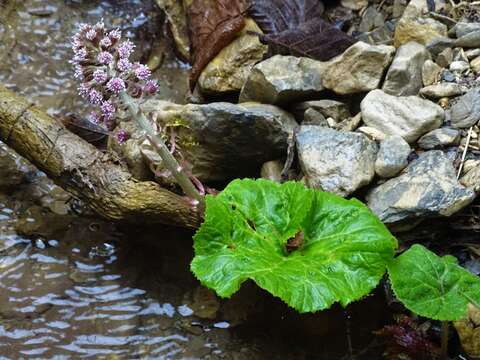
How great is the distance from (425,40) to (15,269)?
2681 mm

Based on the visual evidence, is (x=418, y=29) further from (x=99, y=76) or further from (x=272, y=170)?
(x=99, y=76)

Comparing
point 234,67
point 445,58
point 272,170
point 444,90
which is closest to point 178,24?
point 234,67

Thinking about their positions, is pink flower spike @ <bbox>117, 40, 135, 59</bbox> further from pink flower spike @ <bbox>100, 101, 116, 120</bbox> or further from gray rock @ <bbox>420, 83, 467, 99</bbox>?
gray rock @ <bbox>420, 83, 467, 99</bbox>

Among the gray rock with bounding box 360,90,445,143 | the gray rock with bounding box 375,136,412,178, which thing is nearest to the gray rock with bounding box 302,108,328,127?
the gray rock with bounding box 360,90,445,143

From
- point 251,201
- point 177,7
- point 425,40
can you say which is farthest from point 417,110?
point 177,7

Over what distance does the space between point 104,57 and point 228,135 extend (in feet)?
2.79

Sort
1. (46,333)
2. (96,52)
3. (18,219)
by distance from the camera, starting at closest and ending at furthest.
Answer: (96,52) → (46,333) → (18,219)

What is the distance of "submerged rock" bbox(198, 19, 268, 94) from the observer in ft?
13.9

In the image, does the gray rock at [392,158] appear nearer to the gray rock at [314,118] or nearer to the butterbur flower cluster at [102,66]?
the gray rock at [314,118]

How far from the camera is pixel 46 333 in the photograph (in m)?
3.30

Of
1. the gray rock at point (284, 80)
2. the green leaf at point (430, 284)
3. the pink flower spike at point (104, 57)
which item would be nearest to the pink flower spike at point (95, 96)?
the pink flower spike at point (104, 57)

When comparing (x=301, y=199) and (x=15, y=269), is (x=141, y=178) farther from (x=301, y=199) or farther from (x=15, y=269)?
(x=301, y=199)

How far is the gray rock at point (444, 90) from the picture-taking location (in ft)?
11.4

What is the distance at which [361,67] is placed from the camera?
3662 millimetres
